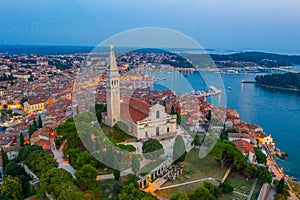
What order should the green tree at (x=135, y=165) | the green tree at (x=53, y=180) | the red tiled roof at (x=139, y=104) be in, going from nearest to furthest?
the green tree at (x=53, y=180)
the green tree at (x=135, y=165)
the red tiled roof at (x=139, y=104)

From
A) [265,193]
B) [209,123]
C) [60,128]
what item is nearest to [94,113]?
[60,128]

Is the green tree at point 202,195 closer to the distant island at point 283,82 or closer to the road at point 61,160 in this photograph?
the road at point 61,160

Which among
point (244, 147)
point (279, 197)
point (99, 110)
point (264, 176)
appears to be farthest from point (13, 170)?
point (244, 147)

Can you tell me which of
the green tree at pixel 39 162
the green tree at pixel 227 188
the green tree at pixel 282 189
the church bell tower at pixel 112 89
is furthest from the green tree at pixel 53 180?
the green tree at pixel 282 189

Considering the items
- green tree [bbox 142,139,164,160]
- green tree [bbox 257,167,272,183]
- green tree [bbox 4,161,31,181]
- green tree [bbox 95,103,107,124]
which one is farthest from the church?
green tree [bbox 257,167,272,183]

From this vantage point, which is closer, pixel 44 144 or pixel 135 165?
pixel 135 165

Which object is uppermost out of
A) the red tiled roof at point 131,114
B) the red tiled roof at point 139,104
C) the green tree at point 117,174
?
the red tiled roof at point 139,104

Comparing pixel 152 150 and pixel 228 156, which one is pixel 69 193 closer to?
pixel 152 150
